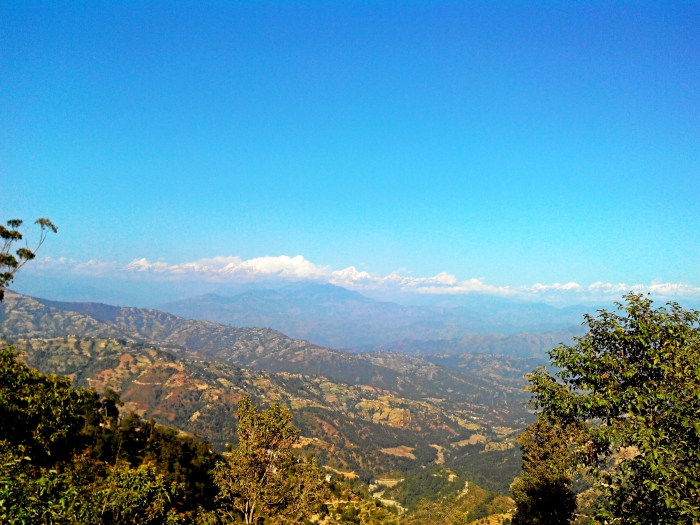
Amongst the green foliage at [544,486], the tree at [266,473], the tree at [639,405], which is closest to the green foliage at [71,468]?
the tree at [266,473]

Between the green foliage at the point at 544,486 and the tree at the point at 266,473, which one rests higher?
the tree at the point at 266,473

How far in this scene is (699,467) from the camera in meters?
10.4

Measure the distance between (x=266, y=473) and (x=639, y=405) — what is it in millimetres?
23227

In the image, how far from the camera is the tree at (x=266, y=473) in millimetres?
24969

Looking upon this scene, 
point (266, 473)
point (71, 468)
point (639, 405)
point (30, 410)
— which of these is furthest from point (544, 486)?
point (30, 410)

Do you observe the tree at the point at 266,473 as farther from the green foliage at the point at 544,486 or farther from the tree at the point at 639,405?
the green foliage at the point at 544,486

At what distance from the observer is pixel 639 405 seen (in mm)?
11562

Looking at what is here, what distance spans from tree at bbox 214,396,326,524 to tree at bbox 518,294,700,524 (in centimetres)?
1870

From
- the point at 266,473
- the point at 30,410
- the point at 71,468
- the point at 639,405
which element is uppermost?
the point at 639,405

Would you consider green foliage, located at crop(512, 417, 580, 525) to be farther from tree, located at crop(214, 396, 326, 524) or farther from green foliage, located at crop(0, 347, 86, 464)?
green foliage, located at crop(0, 347, 86, 464)

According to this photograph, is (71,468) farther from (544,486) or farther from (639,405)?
(544,486)

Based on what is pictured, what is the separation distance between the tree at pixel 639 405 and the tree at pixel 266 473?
61.4 ft

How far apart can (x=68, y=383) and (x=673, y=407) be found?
44.5 m

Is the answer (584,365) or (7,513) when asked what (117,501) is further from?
(584,365)
